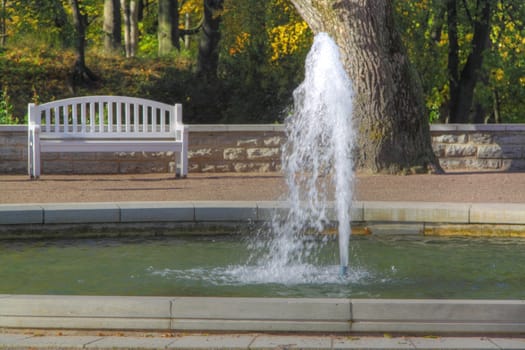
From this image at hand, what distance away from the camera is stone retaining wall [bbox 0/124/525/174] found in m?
15.0

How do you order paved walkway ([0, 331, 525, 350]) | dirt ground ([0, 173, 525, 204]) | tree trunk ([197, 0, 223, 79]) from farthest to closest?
1. tree trunk ([197, 0, 223, 79])
2. dirt ground ([0, 173, 525, 204])
3. paved walkway ([0, 331, 525, 350])

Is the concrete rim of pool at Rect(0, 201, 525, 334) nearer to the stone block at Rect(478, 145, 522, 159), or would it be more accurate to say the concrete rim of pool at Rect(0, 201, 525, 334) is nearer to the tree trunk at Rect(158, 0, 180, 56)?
the stone block at Rect(478, 145, 522, 159)

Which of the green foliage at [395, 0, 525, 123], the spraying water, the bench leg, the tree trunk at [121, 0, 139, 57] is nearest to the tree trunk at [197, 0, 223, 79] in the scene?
the green foliage at [395, 0, 525, 123]

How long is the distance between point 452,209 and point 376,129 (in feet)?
13.7

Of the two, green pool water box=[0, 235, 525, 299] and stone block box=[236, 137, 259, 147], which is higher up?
stone block box=[236, 137, 259, 147]

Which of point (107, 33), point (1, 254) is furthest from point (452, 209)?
point (107, 33)

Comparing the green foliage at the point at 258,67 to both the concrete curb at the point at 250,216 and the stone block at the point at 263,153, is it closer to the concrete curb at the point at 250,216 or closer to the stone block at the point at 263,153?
the stone block at the point at 263,153

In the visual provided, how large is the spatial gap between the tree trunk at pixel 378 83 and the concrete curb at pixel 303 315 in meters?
8.52

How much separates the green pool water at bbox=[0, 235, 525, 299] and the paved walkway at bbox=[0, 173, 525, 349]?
4.97 ft

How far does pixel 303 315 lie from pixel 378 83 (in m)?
8.80

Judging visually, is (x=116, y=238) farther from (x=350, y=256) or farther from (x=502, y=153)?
(x=502, y=153)

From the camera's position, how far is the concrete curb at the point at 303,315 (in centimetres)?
606

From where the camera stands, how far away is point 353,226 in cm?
1043

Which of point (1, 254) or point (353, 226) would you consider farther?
point (353, 226)
